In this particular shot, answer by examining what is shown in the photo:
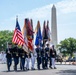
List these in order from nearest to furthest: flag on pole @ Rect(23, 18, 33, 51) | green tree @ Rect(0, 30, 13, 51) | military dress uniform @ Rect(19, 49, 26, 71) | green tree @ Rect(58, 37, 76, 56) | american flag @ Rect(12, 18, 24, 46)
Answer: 1. military dress uniform @ Rect(19, 49, 26, 71)
2. american flag @ Rect(12, 18, 24, 46)
3. flag on pole @ Rect(23, 18, 33, 51)
4. green tree @ Rect(58, 37, 76, 56)
5. green tree @ Rect(0, 30, 13, 51)

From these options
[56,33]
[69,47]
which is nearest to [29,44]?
[56,33]

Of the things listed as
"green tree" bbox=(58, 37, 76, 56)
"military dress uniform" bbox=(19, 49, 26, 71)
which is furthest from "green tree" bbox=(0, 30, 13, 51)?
"military dress uniform" bbox=(19, 49, 26, 71)

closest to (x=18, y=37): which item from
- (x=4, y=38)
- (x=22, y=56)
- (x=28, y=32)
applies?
(x=28, y=32)

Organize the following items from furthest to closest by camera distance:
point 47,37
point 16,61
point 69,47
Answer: point 69,47, point 47,37, point 16,61

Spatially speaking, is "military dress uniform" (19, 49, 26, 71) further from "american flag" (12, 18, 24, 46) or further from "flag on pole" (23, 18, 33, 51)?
"flag on pole" (23, 18, 33, 51)

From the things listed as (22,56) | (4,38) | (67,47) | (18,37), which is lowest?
(22,56)

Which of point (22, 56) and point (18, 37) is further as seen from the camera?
point (18, 37)

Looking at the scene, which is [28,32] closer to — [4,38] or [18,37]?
[18,37]

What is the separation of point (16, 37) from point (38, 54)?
192 cm

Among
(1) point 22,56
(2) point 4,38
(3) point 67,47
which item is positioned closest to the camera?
(1) point 22,56

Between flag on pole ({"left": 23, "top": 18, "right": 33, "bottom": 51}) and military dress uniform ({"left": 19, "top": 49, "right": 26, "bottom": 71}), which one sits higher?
flag on pole ({"left": 23, "top": 18, "right": 33, "bottom": 51})

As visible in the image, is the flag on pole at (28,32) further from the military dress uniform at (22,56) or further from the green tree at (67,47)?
the green tree at (67,47)

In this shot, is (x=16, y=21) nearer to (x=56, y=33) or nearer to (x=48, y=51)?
(x=48, y=51)

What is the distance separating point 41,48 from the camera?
2080 cm
